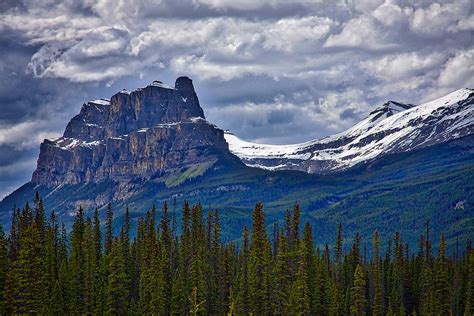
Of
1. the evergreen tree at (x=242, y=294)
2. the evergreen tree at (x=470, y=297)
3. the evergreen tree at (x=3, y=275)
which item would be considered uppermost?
the evergreen tree at (x=3, y=275)

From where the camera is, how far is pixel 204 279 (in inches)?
5901

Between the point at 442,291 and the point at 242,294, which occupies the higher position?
the point at 242,294

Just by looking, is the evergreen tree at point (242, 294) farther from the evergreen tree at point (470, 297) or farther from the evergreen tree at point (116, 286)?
the evergreen tree at point (470, 297)

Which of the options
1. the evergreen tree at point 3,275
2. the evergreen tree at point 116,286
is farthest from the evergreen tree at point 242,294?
the evergreen tree at point 3,275

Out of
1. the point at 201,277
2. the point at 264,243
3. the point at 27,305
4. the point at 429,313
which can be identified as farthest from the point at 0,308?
the point at 429,313

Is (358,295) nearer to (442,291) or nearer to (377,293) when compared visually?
(377,293)

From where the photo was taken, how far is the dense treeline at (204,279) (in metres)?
135

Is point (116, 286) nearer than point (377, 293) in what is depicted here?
Yes

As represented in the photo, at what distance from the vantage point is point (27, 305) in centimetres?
10856

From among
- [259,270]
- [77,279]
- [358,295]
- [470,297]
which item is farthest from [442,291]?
[77,279]

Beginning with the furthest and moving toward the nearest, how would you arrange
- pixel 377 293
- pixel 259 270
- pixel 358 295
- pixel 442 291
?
1. pixel 442 291
2. pixel 377 293
3. pixel 358 295
4. pixel 259 270

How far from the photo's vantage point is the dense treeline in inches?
5310

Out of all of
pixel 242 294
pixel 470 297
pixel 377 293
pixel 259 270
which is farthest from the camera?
pixel 377 293

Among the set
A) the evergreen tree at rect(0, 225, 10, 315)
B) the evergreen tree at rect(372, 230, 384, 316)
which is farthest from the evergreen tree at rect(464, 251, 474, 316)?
the evergreen tree at rect(0, 225, 10, 315)
